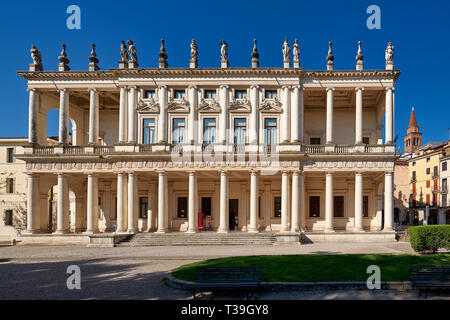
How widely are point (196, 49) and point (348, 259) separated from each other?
22859 mm

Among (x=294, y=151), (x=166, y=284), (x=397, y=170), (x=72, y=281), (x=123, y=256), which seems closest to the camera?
(x=166, y=284)

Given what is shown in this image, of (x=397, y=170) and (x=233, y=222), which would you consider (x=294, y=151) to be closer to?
(x=233, y=222)

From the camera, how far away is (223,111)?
101 ft

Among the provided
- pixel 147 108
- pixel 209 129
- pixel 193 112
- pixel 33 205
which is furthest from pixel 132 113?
pixel 33 205

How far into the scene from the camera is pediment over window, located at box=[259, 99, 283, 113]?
101 ft

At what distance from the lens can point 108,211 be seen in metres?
35.2

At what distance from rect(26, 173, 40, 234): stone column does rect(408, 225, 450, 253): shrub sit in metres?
31.3

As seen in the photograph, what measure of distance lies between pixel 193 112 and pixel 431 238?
831 inches

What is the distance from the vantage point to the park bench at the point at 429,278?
1087 cm

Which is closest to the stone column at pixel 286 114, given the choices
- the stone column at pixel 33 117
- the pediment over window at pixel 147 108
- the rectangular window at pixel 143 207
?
the pediment over window at pixel 147 108

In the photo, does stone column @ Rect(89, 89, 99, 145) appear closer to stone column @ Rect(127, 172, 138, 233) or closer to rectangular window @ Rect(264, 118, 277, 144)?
stone column @ Rect(127, 172, 138, 233)

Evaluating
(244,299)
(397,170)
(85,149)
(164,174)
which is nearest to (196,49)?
(164,174)

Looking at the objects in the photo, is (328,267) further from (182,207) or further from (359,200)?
(182,207)

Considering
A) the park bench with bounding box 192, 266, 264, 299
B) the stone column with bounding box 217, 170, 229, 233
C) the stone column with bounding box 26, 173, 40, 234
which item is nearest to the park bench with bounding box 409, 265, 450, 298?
the park bench with bounding box 192, 266, 264, 299
